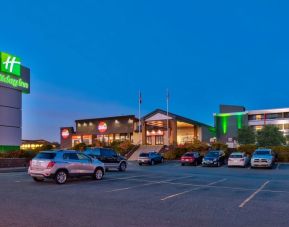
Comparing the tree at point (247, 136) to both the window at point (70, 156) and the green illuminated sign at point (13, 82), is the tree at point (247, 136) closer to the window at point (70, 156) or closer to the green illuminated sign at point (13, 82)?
the green illuminated sign at point (13, 82)

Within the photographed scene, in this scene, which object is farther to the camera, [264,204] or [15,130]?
[15,130]

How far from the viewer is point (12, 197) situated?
1304 centimetres

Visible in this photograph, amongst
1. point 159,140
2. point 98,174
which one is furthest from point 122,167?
point 159,140

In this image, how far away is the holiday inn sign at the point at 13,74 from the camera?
126 feet

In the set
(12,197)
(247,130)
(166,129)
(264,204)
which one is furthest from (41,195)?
(247,130)

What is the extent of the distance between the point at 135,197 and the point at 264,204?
4.46 metres

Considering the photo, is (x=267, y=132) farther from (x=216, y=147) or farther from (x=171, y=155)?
(x=171, y=155)

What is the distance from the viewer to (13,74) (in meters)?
40.2

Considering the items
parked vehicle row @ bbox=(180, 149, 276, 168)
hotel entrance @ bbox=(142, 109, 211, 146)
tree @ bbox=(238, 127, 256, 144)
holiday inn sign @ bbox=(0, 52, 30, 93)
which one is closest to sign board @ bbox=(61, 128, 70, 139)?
hotel entrance @ bbox=(142, 109, 211, 146)

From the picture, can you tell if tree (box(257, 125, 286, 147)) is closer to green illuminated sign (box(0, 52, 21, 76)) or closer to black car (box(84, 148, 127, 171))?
black car (box(84, 148, 127, 171))

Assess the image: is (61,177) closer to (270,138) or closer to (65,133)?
(270,138)

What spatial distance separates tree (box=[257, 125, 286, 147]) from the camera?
6546 cm

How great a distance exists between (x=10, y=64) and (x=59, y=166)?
24.6 m

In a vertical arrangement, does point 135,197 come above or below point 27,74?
below
